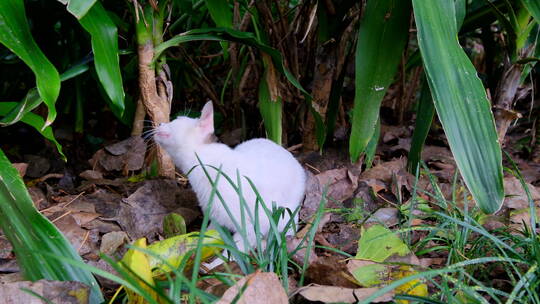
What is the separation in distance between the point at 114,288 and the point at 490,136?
0.99 metres

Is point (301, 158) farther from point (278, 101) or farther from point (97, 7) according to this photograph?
point (97, 7)

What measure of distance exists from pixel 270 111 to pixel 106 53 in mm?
732

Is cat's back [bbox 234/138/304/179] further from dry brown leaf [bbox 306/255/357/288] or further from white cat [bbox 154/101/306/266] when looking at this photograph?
dry brown leaf [bbox 306/255/357/288]

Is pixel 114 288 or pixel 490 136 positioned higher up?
pixel 490 136

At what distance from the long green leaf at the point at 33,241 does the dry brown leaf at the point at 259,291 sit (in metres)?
0.33

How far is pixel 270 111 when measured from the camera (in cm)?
222

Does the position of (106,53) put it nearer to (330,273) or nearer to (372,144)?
(330,273)

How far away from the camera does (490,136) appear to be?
147 cm

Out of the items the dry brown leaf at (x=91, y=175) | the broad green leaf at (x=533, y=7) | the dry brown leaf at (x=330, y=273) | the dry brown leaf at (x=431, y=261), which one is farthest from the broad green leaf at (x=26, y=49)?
the broad green leaf at (x=533, y=7)

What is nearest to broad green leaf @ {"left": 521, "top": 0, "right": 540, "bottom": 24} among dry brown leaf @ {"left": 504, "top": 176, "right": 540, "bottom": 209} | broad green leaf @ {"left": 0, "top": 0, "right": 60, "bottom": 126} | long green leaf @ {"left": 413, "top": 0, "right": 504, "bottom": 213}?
long green leaf @ {"left": 413, "top": 0, "right": 504, "bottom": 213}

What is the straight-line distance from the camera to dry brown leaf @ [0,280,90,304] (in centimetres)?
123

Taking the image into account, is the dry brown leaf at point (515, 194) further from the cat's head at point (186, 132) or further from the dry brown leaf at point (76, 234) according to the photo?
the dry brown leaf at point (76, 234)

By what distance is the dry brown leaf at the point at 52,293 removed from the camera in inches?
48.3

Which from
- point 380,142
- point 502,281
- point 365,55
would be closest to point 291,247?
point 502,281
